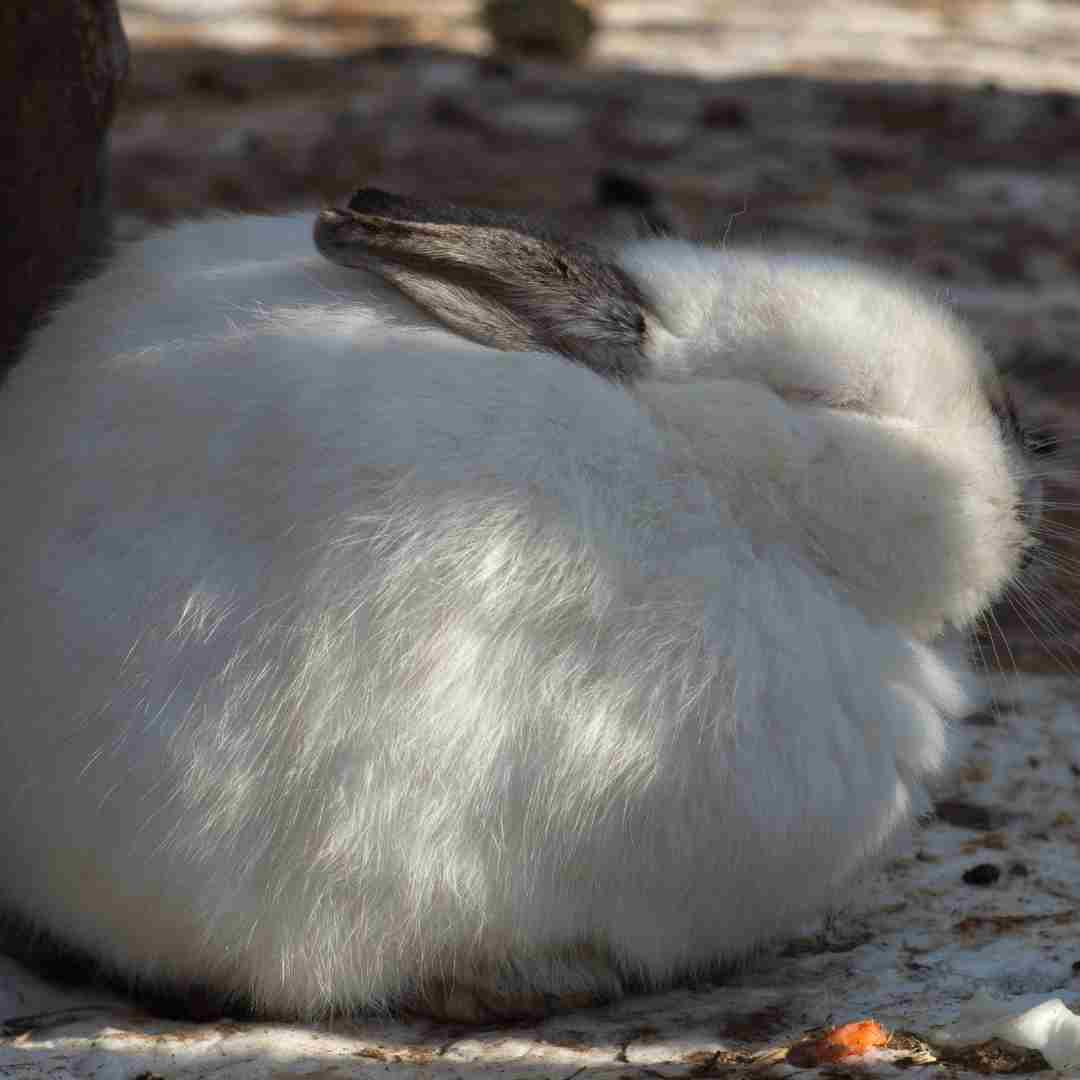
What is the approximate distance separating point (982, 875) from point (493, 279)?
113cm

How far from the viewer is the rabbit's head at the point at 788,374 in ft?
7.05

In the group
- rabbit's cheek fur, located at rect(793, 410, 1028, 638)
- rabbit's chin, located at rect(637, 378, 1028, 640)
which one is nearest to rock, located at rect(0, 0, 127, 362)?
rabbit's chin, located at rect(637, 378, 1028, 640)

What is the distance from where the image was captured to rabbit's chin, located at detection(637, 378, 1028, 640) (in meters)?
2.19

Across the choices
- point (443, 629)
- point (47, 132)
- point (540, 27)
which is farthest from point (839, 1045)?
point (540, 27)

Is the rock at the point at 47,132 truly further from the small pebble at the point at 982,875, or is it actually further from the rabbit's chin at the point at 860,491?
the small pebble at the point at 982,875

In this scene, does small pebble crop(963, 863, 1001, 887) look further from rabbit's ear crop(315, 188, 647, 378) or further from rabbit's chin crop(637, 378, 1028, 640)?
rabbit's ear crop(315, 188, 647, 378)

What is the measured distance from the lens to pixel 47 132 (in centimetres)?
288

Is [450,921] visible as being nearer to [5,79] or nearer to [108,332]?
[108,332]

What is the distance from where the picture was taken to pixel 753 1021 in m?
2.18

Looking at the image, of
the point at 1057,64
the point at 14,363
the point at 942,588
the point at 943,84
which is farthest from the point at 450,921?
the point at 1057,64

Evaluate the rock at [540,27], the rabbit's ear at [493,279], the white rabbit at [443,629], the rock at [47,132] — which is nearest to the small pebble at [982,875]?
the white rabbit at [443,629]

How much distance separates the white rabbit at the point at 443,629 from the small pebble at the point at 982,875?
1.24ft

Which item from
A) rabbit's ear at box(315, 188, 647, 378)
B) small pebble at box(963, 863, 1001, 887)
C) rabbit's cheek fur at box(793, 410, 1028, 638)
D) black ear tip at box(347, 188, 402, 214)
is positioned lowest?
small pebble at box(963, 863, 1001, 887)

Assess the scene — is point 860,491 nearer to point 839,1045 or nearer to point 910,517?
point 910,517
